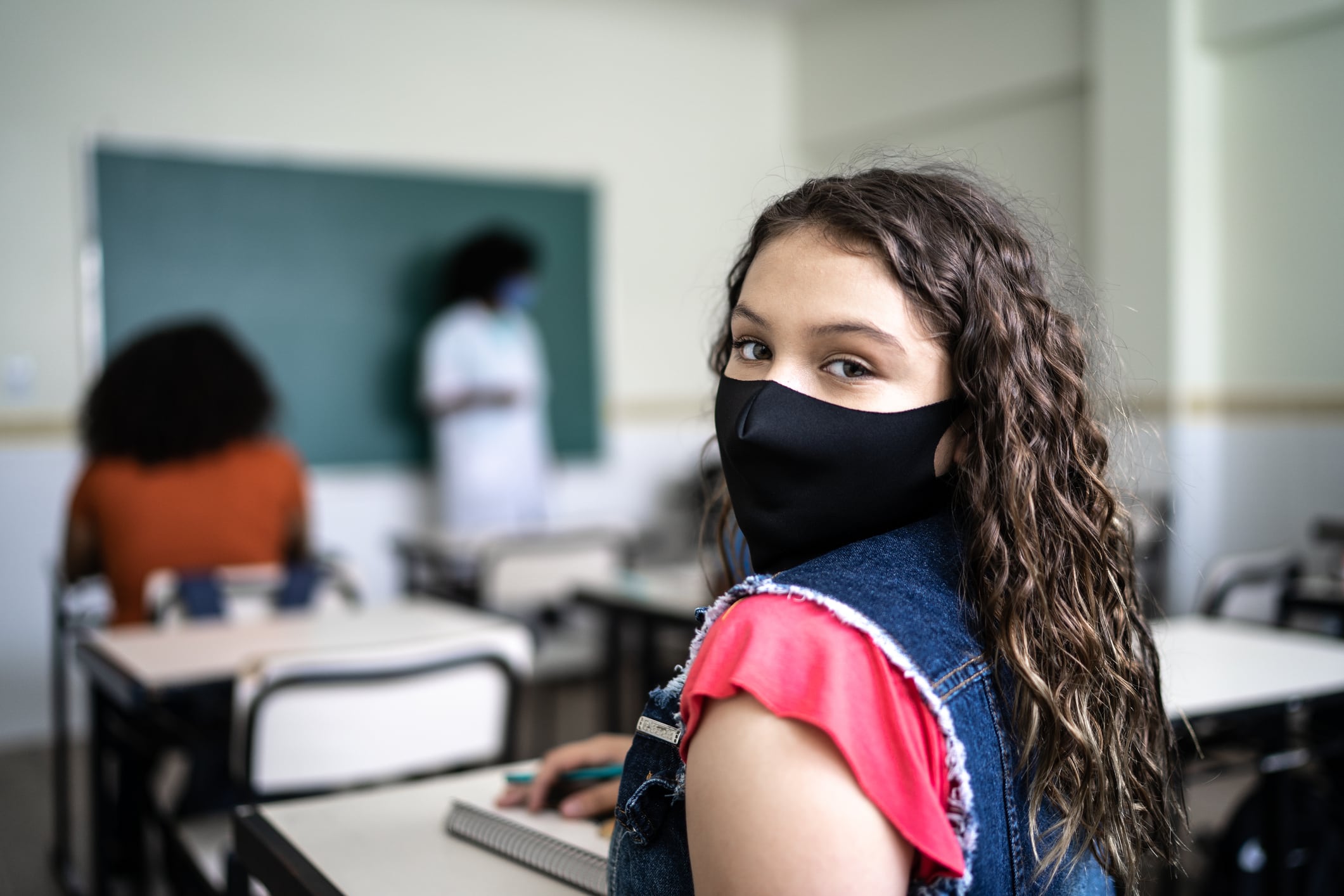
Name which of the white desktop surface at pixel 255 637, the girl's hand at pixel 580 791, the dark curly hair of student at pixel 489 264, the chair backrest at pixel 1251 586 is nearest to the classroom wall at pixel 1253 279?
the chair backrest at pixel 1251 586

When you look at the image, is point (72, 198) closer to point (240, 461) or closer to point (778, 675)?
point (240, 461)

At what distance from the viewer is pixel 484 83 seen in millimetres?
5242

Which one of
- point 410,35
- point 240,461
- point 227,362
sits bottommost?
point 240,461

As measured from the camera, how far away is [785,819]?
68 cm

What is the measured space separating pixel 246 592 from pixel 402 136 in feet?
9.82

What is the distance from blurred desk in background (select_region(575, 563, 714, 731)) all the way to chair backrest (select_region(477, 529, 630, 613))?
0.23 metres

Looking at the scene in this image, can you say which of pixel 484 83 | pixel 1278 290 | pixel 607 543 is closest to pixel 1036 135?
pixel 1278 290

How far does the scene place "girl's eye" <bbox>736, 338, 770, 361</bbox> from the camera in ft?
3.00

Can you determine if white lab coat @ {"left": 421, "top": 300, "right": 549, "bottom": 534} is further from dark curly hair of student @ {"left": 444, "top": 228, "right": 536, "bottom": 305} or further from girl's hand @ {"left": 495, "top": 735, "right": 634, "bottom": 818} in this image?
girl's hand @ {"left": 495, "top": 735, "right": 634, "bottom": 818}

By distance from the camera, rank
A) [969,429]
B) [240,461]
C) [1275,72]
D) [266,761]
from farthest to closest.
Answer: [1275,72] < [240,461] < [266,761] < [969,429]

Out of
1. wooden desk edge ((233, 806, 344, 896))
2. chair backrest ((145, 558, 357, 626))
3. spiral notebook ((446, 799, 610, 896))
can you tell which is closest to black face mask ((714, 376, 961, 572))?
spiral notebook ((446, 799, 610, 896))

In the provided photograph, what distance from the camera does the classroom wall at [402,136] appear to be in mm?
4336

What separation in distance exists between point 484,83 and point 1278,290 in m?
3.45

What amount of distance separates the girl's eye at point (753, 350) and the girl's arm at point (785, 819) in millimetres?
308
